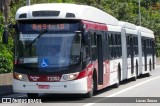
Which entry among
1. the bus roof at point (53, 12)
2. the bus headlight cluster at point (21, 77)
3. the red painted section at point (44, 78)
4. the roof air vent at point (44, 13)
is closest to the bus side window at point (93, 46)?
the bus roof at point (53, 12)

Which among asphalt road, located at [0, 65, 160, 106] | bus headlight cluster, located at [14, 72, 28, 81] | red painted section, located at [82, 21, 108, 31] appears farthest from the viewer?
red painted section, located at [82, 21, 108, 31]

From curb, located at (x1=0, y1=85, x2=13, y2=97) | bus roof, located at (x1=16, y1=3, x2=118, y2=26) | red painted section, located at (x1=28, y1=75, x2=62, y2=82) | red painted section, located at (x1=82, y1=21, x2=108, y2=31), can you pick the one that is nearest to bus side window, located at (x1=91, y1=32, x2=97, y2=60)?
red painted section, located at (x1=82, y1=21, x2=108, y2=31)

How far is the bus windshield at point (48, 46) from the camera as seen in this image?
17.2 metres

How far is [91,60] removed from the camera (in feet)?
60.8

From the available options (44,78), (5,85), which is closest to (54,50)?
(44,78)

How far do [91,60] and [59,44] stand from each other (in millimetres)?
1712

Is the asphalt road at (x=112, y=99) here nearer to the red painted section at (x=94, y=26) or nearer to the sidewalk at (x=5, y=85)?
the sidewalk at (x=5, y=85)

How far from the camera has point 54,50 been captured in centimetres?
1725

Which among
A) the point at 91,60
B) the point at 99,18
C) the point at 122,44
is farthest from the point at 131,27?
the point at 91,60

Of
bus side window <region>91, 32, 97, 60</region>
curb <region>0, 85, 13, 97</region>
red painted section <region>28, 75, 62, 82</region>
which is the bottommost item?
curb <region>0, 85, 13, 97</region>

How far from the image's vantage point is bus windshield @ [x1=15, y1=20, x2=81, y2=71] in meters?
17.2

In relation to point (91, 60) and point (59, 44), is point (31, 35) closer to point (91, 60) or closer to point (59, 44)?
point (59, 44)

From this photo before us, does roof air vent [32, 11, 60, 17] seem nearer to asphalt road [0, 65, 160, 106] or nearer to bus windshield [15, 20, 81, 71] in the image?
bus windshield [15, 20, 81, 71]

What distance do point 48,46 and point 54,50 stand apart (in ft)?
0.73
